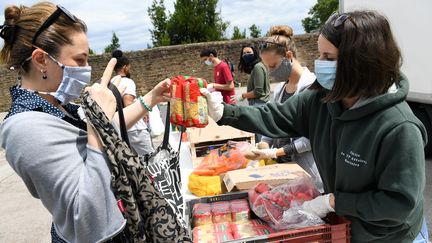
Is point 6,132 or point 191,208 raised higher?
point 6,132

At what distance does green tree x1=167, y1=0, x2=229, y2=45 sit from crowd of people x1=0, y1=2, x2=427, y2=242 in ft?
87.4

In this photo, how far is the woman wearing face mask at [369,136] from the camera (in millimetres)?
1288

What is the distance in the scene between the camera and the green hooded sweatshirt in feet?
4.20

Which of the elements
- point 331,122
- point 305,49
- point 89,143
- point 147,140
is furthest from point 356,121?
point 305,49

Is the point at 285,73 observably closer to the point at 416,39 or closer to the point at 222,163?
the point at 222,163

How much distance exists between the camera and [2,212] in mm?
4805

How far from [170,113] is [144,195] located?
67 cm

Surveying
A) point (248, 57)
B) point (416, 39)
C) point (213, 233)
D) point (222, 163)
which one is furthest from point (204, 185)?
point (416, 39)

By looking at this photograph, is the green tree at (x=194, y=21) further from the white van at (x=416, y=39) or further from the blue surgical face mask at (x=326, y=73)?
the blue surgical face mask at (x=326, y=73)

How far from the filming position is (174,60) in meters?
18.2

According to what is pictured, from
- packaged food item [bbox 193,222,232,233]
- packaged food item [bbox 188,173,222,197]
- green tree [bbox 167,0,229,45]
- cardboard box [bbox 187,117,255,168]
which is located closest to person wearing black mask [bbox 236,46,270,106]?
cardboard box [bbox 187,117,255,168]

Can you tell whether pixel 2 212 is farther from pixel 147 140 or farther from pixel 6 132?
pixel 6 132

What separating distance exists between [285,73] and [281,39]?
12.4 inches

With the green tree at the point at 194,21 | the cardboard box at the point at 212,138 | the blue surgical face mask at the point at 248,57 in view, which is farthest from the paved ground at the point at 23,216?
the green tree at the point at 194,21
